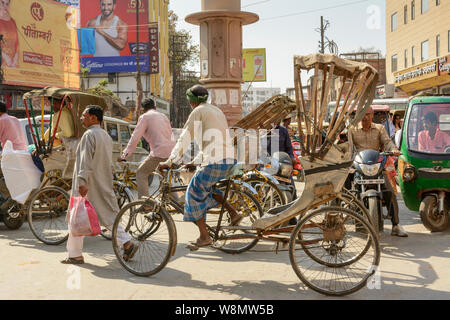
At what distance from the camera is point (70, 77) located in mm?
33719

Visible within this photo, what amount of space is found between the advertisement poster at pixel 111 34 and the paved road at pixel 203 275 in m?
44.4

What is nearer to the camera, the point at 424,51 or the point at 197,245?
the point at 197,245

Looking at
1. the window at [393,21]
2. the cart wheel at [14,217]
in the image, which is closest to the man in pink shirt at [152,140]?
the cart wheel at [14,217]

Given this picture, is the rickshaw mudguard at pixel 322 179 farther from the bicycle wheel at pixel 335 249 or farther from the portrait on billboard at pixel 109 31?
the portrait on billboard at pixel 109 31

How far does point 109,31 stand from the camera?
48.9 meters

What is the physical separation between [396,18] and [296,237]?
35.2 m

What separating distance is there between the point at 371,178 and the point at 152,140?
9.98ft

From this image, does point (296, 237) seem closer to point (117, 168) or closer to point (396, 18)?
point (117, 168)

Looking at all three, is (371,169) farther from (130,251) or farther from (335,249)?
(130,251)

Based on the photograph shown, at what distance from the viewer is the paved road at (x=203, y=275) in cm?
440

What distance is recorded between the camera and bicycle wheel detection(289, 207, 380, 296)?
428 cm

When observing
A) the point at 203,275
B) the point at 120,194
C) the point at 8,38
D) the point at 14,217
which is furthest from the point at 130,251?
the point at 8,38

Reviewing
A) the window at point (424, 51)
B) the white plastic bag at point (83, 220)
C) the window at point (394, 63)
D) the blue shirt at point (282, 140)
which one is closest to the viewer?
the white plastic bag at point (83, 220)
